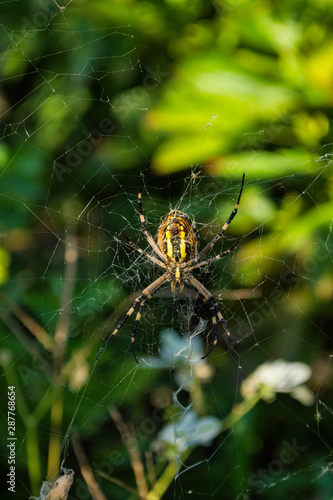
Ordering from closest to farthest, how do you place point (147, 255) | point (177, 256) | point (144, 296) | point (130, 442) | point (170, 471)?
point (170, 471) < point (130, 442) < point (177, 256) < point (147, 255) < point (144, 296)

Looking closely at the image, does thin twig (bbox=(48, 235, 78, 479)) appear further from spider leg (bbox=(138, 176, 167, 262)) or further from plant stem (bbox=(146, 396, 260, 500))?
spider leg (bbox=(138, 176, 167, 262))

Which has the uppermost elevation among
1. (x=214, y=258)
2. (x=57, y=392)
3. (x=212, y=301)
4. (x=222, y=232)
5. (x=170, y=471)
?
(x=222, y=232)

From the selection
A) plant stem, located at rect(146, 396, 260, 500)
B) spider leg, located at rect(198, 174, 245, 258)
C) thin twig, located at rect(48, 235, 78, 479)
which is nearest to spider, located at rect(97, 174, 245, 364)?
spider leg, located at rect(198, 174, 245, 258)

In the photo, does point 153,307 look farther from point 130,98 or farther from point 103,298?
point 130,98

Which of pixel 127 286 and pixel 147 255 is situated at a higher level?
pixel 147 255

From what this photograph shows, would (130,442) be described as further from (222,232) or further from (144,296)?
(222,232)

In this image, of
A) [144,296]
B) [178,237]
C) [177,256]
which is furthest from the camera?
[144,296]

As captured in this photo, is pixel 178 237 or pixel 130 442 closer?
pixel 130 442

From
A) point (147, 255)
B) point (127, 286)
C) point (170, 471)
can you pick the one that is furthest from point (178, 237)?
point (170, 471)
